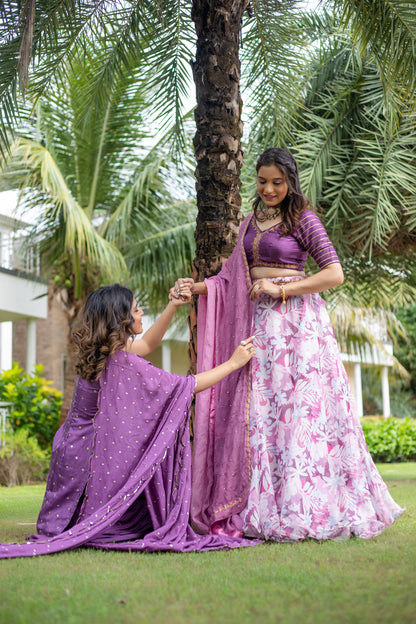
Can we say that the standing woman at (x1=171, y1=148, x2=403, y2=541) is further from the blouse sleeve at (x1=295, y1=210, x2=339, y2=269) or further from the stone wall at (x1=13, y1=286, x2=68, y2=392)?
the stone wall at (x1=13, y1=286, x2=68, y2=392)

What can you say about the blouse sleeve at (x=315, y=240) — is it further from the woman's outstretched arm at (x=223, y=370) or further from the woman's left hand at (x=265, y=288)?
the woman's outstretched arm at (x=223, y=370)

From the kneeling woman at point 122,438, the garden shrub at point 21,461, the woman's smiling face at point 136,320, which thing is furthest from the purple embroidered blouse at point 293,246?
the garden shrub at point 21,461

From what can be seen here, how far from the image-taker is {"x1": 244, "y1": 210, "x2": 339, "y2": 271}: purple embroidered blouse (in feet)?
12.5

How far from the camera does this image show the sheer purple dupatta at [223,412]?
12.1ft

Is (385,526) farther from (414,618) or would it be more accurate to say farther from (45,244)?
(45,244)

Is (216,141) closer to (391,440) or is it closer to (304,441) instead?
(304,441)

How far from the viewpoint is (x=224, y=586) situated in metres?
2.50

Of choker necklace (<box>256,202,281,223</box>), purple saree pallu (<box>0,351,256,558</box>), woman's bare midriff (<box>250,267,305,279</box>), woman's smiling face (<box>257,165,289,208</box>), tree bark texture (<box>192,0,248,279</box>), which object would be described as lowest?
purple saree pallu (<box>0,351,256,558</box>)

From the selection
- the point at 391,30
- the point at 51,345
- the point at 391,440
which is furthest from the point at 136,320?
the point at 51,345

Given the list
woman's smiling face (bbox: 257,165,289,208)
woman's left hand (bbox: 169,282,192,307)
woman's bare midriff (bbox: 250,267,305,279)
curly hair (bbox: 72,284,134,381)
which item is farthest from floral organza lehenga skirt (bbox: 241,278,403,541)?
curly hair (bbox: 72,284,134,381)

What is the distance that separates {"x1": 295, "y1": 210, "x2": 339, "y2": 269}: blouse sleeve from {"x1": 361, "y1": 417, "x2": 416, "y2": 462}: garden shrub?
39.7ft

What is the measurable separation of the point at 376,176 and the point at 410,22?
8.55 ft

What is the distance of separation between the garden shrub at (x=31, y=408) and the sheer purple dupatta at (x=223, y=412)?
7.64 m

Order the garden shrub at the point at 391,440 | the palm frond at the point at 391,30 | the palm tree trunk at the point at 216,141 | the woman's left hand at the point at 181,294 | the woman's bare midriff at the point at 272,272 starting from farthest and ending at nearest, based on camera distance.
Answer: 1. the garden shrub at the point at 391,440
2. the palm frond at the point at 391,30
3. the palm tree trunk at the point at 216,141
4. the woman's left hand at the point at 181,294
5. the woman's bare midriff at the point at 272,272
